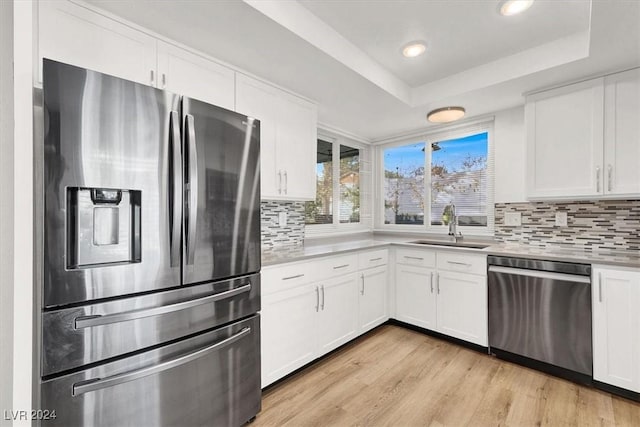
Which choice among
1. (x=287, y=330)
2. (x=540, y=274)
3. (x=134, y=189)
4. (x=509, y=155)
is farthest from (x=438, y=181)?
(x=134, y=189)

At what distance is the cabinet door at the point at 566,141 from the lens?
2.22 meters

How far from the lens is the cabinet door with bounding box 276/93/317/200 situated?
2451 mm

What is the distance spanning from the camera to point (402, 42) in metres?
2.08

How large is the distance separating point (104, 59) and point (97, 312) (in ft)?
4.10

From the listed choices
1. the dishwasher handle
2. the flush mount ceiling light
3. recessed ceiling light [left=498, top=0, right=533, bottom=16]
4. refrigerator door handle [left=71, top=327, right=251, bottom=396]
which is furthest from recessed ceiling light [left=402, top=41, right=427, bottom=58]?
refrigerator door handle [left=71, top=327, right=251, bottom=396]

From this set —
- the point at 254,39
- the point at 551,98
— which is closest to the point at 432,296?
the point at 551,98

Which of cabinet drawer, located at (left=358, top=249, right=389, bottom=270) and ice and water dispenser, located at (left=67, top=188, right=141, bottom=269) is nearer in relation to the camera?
ice and water dispenser, located at (left=67, top=188, right=141, bottom=269)

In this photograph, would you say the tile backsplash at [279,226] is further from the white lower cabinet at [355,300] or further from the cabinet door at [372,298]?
the cabinet door at [372,298]

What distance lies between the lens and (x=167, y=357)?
1.31 m

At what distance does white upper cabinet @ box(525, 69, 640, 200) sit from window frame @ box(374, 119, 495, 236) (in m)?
0.59

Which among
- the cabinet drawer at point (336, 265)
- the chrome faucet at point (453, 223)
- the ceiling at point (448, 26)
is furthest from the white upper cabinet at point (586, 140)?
the cabinet drawer at point (336, 265)

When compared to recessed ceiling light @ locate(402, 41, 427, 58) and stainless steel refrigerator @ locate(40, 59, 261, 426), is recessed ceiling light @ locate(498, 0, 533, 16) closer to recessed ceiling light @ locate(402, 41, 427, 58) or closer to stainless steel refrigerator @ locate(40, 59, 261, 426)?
recessed ceiling light @ locate(402, 41, 427, 58)

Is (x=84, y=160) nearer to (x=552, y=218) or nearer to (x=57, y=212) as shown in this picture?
(x=57, y=212)

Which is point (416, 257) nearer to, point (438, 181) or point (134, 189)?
point (438, 181)
